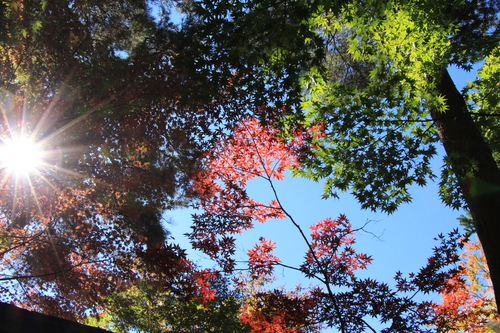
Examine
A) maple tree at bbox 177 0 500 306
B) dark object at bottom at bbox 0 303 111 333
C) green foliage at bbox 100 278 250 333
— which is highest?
maple tree at bbox 177 0 500 306

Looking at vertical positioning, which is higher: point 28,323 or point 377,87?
point 377,87

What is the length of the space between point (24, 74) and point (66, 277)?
5134mm

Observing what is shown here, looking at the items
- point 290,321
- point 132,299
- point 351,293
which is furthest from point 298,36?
point 132,299

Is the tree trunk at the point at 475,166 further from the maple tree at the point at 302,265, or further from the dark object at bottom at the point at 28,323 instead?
the dark object at bottom at the point at 28,323

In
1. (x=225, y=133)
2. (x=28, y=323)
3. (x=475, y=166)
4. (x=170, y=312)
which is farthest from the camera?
(x=170, y=312)

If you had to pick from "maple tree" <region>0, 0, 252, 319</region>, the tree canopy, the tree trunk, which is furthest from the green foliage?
the tree trunk

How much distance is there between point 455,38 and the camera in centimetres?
838

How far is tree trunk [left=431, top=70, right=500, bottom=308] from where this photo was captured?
444 centimetres

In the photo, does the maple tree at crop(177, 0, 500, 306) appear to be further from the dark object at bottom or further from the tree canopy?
the dark object at bottom

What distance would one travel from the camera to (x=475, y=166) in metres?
4.84

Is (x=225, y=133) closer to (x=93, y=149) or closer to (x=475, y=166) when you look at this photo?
(x=93, y=149)

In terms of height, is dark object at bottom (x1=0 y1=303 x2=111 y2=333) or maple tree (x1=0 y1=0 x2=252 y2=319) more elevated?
maple tree (x1=0 y1=0 x2=252 y2=319)

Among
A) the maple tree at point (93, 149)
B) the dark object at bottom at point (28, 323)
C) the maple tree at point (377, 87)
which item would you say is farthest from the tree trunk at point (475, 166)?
the dark object at bottom at point (28, 323)

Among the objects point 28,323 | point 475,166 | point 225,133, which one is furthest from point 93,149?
point 475,166
